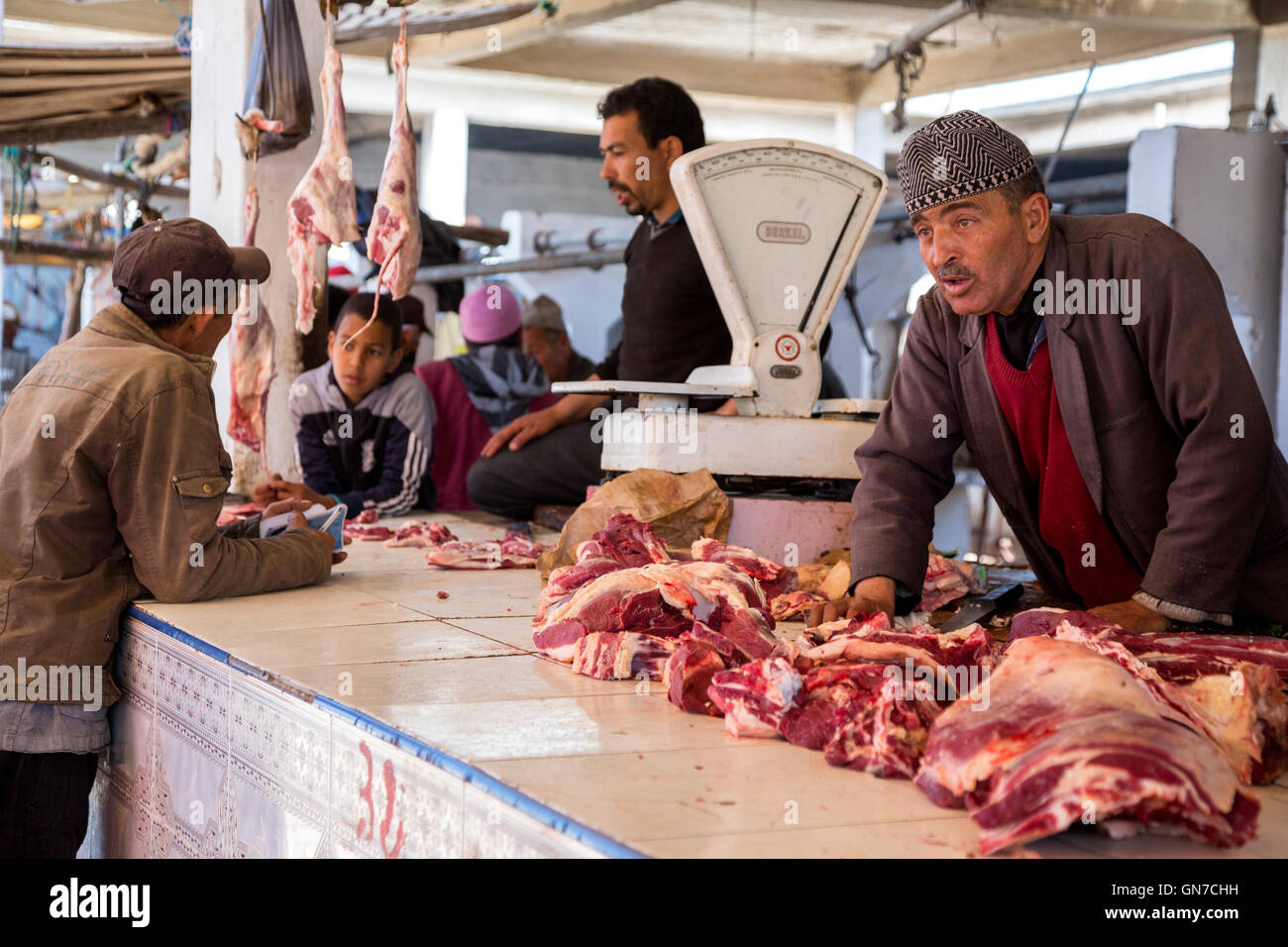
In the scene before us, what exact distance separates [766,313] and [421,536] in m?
1.77

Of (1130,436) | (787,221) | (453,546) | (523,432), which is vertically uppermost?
(787,221)

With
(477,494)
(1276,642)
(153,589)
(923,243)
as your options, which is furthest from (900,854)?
(477,494)

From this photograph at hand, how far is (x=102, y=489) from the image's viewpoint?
3.23 metres

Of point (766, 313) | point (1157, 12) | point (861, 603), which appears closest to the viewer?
point (861, 603)

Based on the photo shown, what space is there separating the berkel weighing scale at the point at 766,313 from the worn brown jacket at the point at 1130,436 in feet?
1.86

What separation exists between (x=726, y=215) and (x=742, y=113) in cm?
1370

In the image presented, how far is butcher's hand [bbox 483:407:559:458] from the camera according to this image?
217 inches

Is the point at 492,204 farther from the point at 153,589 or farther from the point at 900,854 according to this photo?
the point at 900,854

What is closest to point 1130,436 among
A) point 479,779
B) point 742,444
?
point 742,444

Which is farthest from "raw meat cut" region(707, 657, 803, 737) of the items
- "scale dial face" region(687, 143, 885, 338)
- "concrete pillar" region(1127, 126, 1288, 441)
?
"concrete pillar" region(1127, 126, 1288, 441)

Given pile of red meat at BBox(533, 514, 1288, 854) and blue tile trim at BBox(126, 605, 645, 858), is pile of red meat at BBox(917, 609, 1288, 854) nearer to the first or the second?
pile of red meat at BBox(533, 514, 1288, 854)

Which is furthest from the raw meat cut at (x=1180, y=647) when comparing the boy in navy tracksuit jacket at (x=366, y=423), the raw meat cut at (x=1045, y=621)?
the boy in navy tracksuit jacket at (x=366, y=423)

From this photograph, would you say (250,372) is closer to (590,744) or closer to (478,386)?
(478,386)

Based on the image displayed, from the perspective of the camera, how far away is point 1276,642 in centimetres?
245
